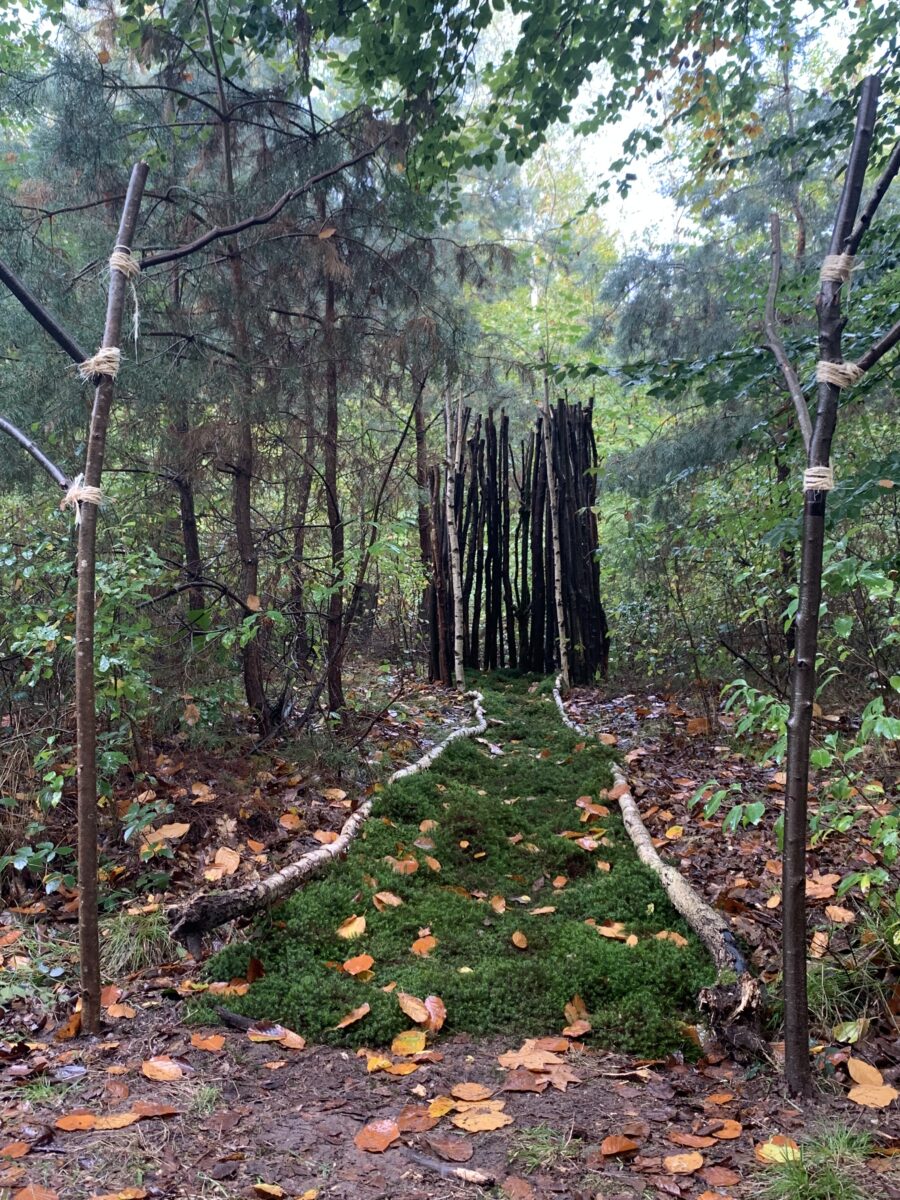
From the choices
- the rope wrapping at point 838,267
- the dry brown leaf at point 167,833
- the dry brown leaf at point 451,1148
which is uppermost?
the rope wrapping at point 838,267

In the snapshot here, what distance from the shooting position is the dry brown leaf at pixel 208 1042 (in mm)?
2236

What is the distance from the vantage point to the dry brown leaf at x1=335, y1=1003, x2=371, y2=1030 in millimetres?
2377

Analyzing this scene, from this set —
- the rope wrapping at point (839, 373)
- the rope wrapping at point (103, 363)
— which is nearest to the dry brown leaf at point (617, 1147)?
the rope wrapping at point (839, 373)

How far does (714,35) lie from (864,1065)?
640 centimetres

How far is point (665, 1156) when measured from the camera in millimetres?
1735

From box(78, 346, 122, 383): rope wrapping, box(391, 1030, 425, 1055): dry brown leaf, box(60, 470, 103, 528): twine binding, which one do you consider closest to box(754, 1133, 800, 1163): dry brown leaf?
box(391, 1030, 425, 1055): dry brown leaf

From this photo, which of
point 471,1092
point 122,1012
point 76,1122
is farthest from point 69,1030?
point 471,1092

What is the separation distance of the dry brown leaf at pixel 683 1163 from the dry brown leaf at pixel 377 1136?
25.1 inches

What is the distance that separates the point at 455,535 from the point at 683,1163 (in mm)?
6763

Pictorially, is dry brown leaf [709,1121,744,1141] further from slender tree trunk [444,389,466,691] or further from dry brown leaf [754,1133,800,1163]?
slender tree trunk [444,389,466,691]

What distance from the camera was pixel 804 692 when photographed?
6.78ft

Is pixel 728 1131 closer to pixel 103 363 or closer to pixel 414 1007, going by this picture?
pixel 414 1007

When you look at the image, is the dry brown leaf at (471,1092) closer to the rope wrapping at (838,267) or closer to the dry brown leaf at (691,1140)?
the dry brown leaf at (691,1140)

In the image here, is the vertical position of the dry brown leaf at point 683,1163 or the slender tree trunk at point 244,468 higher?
the slender tree trunk at point 244,468
